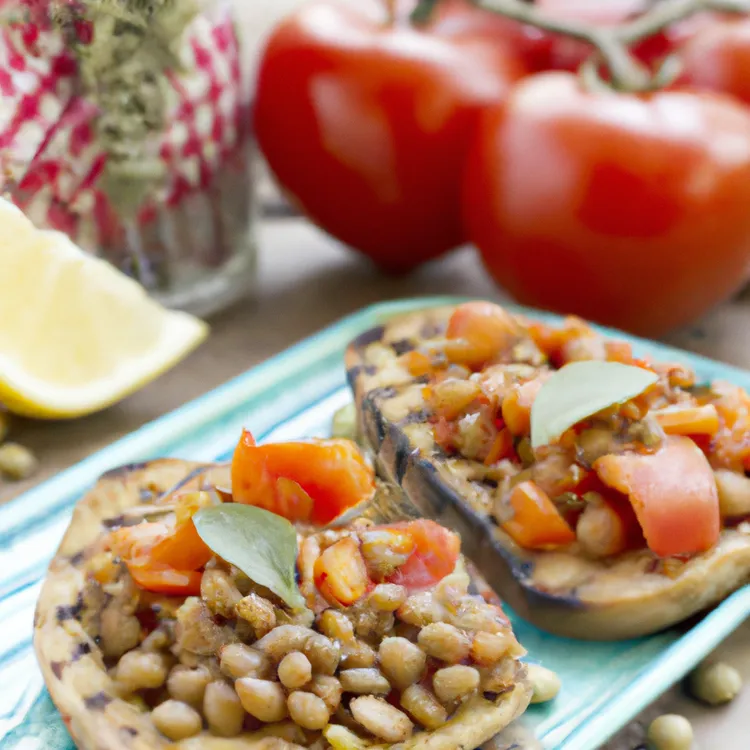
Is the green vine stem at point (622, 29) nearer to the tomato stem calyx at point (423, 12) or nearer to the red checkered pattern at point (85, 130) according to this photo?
the tomato stem calyx at point (423, 12)

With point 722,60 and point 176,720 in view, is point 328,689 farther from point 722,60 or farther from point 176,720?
point 722,60

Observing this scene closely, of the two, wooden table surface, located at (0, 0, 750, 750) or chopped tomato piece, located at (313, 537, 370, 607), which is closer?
chopped tomato piece, located at (313, 537, 370, 607)

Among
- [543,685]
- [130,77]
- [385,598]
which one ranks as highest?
[130,77]

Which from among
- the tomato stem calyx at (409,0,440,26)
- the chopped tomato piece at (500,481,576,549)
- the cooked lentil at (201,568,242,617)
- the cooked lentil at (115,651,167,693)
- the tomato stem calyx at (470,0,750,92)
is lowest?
the chopped tomato piece at (500,481,576,549)

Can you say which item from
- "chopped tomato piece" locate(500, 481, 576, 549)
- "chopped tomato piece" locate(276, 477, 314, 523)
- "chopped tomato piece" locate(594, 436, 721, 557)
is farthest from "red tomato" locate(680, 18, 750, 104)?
"chopped tomato piece" locate(276, 477, 314, 523)

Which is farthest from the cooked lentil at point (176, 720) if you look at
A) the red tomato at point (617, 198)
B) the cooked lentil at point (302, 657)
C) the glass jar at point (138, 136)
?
the red tomato at point (617, 198)

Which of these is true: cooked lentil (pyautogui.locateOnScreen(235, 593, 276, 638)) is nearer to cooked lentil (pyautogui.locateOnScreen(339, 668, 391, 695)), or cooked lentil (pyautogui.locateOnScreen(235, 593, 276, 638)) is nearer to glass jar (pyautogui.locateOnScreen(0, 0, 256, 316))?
cooked lentil (pyautogui.locateOnScreen(339, 668, 391, 695))

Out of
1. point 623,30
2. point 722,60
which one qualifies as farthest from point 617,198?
point 722,60
